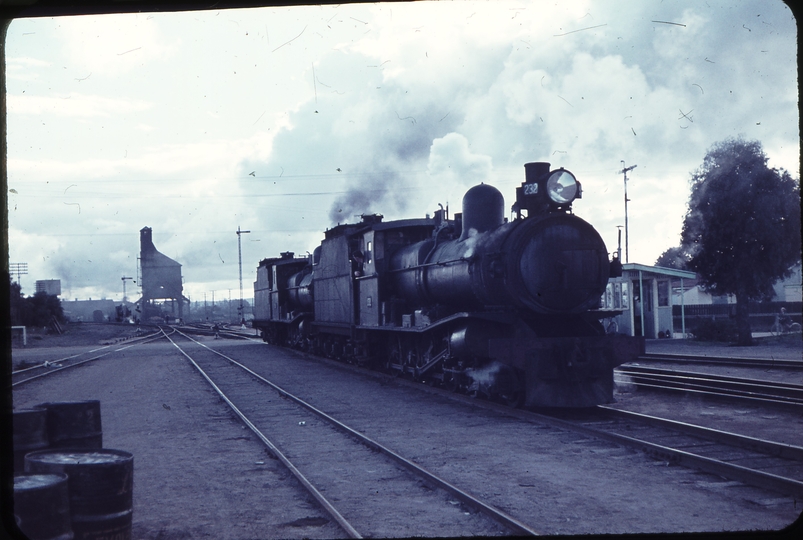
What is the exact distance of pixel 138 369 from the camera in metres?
18.8

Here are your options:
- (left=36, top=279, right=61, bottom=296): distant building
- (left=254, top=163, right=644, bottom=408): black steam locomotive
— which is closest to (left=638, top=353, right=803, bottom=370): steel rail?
(left=254, top=163, right=644, bottom=408): black steam locomotive

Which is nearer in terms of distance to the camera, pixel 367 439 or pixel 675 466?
pixel 675 466

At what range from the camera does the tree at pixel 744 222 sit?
23672 millimetres

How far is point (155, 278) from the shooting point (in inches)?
3243

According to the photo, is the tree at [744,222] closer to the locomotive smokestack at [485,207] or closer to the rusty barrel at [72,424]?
the locomotive smokestack at [485,207]

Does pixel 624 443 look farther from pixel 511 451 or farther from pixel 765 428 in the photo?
pixel 765 428

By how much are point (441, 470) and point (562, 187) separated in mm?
4872

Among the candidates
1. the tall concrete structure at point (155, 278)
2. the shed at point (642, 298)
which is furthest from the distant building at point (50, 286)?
the shed at point (642, 298)

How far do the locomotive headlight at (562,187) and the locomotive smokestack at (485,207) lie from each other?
1.36m

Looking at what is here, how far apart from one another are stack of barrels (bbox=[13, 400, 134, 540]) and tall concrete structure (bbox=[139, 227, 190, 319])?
80.5 metres

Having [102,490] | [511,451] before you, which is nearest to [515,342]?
[511,451]

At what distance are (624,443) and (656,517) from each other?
7.83 feet

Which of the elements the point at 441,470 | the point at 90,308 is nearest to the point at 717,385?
the point at 441,470

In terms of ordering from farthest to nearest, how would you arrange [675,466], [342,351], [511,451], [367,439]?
[342,351] < [367,439] < [511,451] < [675,466]
